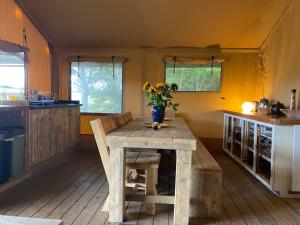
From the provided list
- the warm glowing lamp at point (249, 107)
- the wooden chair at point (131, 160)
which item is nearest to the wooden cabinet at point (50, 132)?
the wooden chair at point (131, 160)

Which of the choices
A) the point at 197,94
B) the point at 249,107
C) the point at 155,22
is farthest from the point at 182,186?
the point at 197,94

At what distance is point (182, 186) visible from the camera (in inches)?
81.3

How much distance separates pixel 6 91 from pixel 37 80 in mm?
752

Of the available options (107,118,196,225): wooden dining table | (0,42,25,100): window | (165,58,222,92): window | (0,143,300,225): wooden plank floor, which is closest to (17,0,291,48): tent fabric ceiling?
(165,58,222,92): window

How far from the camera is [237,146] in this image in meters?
4.34

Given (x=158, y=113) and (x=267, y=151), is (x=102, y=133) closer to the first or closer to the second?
(x=158, y=113)

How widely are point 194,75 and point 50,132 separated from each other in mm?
2873

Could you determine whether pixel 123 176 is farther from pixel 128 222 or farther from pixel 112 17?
pixel 112 17

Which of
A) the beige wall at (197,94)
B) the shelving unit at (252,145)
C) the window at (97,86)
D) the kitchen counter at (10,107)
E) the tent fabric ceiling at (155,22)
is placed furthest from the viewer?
the window at (97,86)

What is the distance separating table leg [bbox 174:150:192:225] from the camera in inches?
80.0

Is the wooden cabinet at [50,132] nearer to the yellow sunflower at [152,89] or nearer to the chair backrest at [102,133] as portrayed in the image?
the chair backrest at [102,133]

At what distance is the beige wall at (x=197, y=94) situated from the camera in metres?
4.96

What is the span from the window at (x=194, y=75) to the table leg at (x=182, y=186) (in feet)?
10.4

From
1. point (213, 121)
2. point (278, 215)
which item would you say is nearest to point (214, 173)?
point (278, 215)
